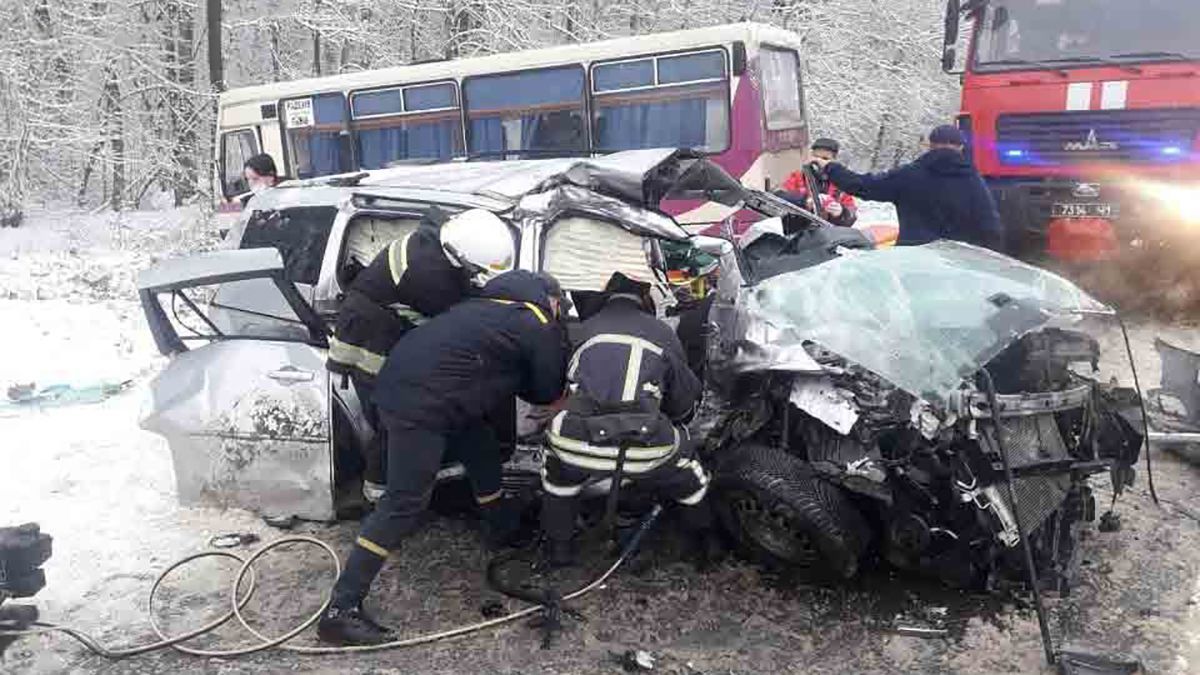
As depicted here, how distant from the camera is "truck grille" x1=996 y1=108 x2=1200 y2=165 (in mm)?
7176

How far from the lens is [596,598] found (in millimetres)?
3936

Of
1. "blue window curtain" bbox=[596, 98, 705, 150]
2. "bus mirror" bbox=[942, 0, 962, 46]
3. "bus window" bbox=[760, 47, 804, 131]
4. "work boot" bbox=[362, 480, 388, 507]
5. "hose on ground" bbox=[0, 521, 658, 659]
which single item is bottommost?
"hose on ground" bbox=[0, 521, 658, 659]

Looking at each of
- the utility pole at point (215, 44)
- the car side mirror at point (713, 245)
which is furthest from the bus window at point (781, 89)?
the utility pole at point (215, 44)

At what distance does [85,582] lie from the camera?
13.3 feet

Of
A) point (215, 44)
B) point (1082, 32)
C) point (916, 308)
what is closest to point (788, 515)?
point (916, 308)

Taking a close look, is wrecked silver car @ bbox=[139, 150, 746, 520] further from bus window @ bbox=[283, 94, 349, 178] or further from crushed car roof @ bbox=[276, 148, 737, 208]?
bus window @ bbox=[283, 94, 349, 178]

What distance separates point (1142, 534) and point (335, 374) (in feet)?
12.3

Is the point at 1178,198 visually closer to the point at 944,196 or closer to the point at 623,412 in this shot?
the point at 944,196

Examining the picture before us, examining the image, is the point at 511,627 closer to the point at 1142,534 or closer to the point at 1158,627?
the point at 1158,627

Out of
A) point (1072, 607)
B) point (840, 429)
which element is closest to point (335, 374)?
point (840, 429)

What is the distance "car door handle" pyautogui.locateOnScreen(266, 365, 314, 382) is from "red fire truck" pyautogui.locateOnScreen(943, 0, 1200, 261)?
6181 millimetres

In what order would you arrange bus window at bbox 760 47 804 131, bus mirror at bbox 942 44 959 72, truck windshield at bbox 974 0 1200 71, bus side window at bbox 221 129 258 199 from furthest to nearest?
1. bus side window at bbox 221 129 258 199
2. bus window at bbox 760 47 804 131
3. bus mirror at bbox 942 44 959 72
4. truck windshield at bbox 974 0 1200 71

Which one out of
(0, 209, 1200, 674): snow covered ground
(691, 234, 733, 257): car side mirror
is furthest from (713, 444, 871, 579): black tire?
(691, 234, 733, 257): car side mirror

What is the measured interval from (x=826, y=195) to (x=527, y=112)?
419 centimetres
